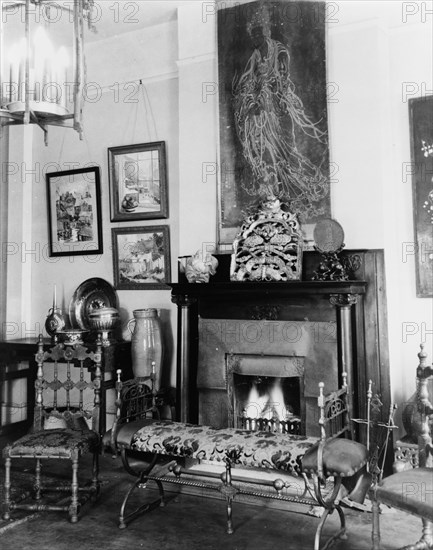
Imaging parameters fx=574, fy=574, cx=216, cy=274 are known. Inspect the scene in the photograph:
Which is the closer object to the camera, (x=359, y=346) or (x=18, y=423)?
(x=359, y=346)

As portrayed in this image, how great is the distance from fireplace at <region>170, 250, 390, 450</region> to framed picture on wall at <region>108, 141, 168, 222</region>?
3.51ft

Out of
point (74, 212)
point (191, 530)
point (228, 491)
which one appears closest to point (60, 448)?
point (191, 530)

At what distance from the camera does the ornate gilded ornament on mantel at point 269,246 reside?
4.42m

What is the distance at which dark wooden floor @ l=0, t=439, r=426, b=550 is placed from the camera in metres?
3.33

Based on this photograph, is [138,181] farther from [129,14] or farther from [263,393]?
[263,393]

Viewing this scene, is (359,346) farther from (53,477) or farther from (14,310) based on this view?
(14,310)

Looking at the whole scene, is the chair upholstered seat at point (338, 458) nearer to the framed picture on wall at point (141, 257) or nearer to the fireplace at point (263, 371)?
the fireplace at point (263, 371)

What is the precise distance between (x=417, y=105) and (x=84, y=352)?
3.19m

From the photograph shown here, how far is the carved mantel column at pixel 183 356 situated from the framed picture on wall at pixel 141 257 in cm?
68

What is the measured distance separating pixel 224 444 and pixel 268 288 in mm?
1273

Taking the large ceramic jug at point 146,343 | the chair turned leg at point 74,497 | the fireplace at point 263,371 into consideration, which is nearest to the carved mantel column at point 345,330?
the fireplace at point 263,371

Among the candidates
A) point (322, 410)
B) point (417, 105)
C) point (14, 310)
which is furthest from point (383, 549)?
point (14, 310)

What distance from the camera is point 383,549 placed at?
128 inches

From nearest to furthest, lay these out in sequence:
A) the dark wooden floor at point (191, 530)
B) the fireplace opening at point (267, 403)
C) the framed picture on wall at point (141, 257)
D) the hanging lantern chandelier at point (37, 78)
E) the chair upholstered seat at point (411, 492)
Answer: the hanging lantern chandelier at point (37, 78)
the chair upholstered seat at point (411, 492)
the dark wooden floor at point (191, 530)
the fireplace opening at point (267, 403)
the framed picture on wall at point (141, 257)
